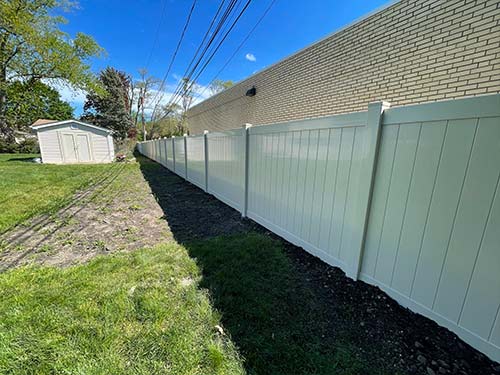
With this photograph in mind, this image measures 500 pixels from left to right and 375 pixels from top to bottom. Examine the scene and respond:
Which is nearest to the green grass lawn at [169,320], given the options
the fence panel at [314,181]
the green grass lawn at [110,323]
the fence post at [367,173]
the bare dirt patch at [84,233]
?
the green grass lawn at [110,323]

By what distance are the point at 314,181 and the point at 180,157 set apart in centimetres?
691

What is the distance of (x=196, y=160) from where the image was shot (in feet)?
21.7

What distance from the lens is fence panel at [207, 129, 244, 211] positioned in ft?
13.8

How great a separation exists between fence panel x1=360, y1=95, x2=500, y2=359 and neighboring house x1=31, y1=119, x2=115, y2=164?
59.4 ft

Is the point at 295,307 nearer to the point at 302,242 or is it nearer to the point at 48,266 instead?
the point at 302,242

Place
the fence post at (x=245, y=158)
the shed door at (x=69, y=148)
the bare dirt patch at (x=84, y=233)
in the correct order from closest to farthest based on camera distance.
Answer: the bare dirt patch at (x=84, y=233) → the fence post at (x=245, y=158) → the shed door at (x=69, y=148)

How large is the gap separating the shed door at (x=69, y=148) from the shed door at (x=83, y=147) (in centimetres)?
26

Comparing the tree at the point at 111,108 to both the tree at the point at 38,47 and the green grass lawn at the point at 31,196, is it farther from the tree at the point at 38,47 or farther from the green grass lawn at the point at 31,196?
the green grass lawn at the point at 31,196

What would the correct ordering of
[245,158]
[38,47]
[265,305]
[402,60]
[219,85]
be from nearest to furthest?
[265,305] < [245,158] < [402,60] < [38,47] < [219,85]

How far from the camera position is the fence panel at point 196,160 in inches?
239

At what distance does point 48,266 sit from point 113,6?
9.52 meters

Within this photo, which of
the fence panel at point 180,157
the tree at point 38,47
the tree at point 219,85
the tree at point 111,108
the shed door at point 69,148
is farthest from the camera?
the tree at point 111,108

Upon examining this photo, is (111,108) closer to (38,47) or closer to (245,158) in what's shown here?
(38,47)

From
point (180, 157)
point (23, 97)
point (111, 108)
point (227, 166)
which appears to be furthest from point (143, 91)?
point (227, 166)
